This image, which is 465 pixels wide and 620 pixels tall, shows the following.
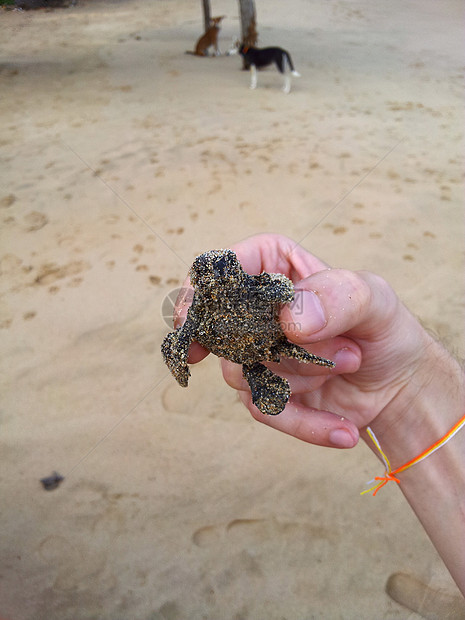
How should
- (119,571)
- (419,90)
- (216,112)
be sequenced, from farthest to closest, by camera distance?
1. (419,90)
2. (216,112)
3. (119,571)

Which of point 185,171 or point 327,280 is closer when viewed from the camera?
point 327,280

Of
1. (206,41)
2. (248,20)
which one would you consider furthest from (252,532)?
(206,41)

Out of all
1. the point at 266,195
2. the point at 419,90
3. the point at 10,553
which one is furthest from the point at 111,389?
the point at 419,90

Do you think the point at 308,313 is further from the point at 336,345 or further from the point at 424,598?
the point at 424,598

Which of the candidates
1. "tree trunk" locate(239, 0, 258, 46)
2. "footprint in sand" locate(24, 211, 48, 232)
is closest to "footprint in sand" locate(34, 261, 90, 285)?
"footprint in sand" locate(24, 211, 48, 232)

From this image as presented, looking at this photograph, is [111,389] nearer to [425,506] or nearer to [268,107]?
[425,506]

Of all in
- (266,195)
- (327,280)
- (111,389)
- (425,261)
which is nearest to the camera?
(327,280)

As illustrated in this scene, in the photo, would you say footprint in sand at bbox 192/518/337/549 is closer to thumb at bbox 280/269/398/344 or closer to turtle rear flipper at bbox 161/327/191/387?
turtle rear flipper at bbox 161/327/191/387
